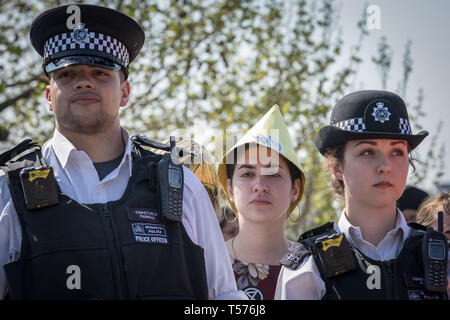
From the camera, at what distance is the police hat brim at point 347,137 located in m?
3.60

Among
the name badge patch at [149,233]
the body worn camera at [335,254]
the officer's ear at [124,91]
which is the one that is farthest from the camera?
the officer's ear at [124,91]

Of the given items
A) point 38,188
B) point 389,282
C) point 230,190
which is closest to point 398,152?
point 389,282

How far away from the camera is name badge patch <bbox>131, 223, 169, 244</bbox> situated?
3016 millimetres

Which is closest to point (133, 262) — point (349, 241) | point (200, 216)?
point (200, 216)

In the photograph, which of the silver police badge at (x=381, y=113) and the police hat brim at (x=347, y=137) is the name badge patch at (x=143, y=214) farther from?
the silver police badge at (x=381, y=113)

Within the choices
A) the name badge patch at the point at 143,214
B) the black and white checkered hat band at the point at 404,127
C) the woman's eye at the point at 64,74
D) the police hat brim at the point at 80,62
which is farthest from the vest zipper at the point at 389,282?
the woman's eye at the point at 64,74

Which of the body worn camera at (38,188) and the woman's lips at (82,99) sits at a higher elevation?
the woman's lips at (82,99)

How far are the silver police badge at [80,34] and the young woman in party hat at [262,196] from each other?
56.9 inches

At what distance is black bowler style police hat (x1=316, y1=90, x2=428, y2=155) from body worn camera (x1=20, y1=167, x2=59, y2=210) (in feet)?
5.28

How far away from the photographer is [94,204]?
3014 mm

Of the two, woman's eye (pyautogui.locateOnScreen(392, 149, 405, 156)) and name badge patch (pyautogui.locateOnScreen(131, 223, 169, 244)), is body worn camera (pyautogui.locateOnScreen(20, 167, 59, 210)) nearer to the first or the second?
name badge patch (pyautogui.locateOnScreen(131, 223, 169, 244))

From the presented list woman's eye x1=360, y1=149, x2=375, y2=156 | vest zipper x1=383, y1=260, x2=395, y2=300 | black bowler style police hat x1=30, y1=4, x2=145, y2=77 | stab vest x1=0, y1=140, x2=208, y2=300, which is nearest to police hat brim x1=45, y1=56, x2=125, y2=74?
black bowler style police hat x1=30, y1=4, x2=145, y2=77

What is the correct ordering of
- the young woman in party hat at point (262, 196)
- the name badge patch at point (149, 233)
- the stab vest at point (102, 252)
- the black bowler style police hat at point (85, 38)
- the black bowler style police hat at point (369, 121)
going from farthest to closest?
the young woman in party hat at point (262, 196)
the black bowler style police hat at point (369, 121)
the black bowler style police hat at point (85, 38)
the name badge patch at point (149, 233)
the stab vest at point (102, 252)
